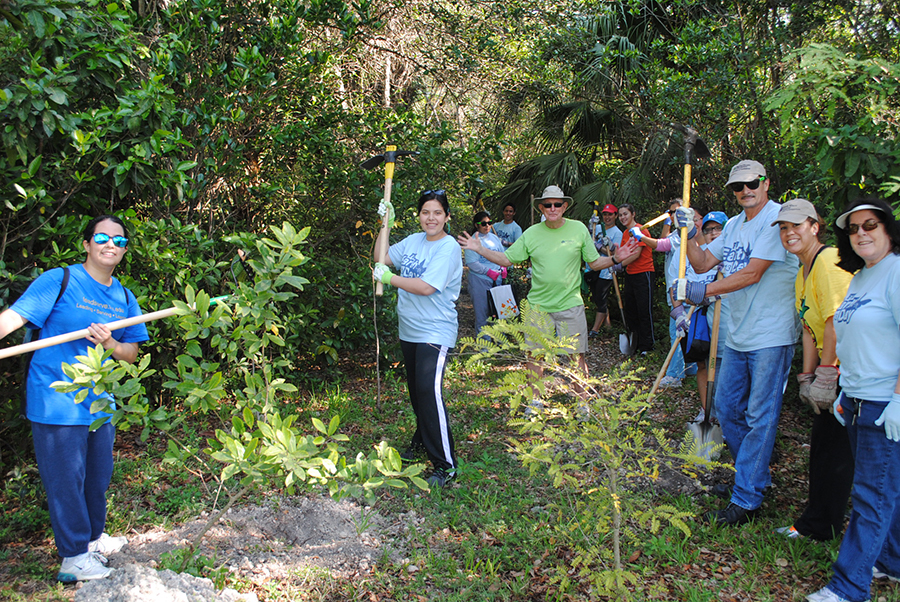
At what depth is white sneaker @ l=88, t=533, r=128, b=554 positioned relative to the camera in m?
2.99

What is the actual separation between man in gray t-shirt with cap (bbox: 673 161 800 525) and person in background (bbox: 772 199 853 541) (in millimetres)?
119

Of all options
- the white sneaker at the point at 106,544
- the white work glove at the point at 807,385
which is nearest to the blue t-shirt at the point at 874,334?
the white work glove at the point at 807,385

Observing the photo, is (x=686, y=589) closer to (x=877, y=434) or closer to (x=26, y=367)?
(x=877, y=434)

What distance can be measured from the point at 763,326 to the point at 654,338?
4169mm

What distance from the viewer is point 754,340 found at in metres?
3.38

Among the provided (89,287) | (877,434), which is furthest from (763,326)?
(89,287)

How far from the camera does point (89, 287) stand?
287cm

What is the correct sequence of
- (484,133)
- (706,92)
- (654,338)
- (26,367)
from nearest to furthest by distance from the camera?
(26,367)
(706,92)
(654,338)
(484,133)

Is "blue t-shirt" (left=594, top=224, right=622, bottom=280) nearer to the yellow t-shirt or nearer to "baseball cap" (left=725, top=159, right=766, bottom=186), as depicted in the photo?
"baseball cap" (left=725, top=159, right=766, bottom=186)

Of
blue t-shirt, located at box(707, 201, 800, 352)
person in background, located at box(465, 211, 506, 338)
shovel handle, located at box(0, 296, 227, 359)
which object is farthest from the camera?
person in background, located at box(465, 211, 506, 338)

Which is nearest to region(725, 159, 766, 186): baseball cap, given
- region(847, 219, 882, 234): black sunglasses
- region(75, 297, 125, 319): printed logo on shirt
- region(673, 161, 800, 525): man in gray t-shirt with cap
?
region(673, 161, 800, 525): man in gray t-shirt with cap

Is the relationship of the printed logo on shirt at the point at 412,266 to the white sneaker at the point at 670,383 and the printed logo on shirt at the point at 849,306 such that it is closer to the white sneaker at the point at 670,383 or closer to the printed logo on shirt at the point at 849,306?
the printed logo on shirt at the point at 849,306

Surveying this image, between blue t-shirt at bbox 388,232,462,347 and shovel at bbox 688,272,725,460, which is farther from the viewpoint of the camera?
shovel at bbox 688,272,725,460

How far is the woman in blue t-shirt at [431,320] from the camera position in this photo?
3.77m
